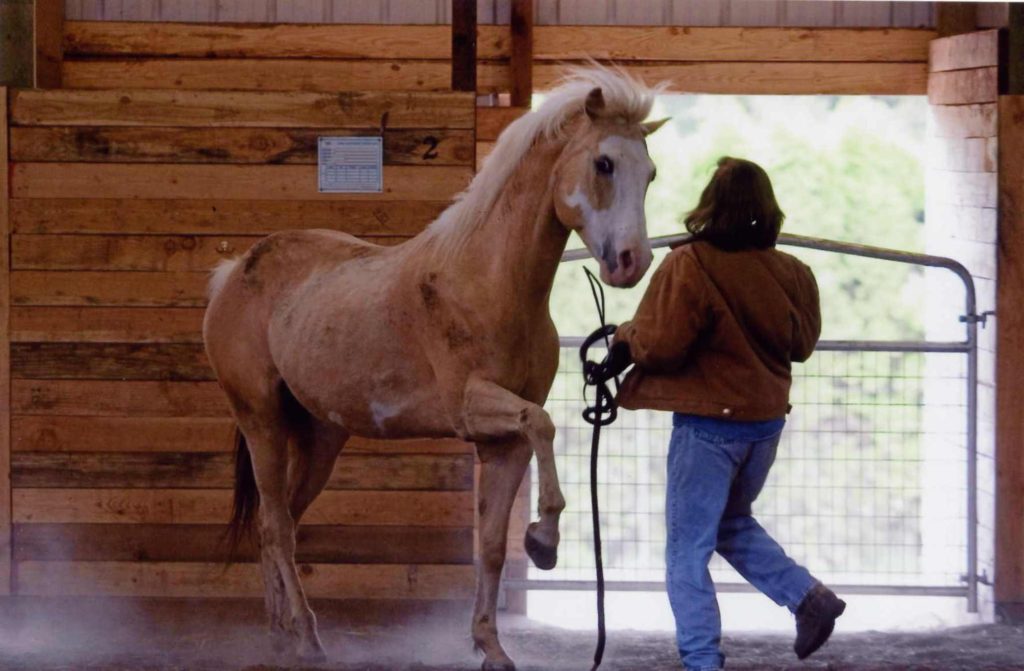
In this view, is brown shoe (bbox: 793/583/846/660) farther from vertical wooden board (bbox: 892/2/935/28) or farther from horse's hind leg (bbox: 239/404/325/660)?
vertical wooden board (bbox: 892/2/935/28)

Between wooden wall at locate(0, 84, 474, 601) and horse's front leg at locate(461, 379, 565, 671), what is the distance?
3.50 ft

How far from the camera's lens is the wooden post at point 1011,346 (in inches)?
244

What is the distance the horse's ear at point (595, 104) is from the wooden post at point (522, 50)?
3540 mm

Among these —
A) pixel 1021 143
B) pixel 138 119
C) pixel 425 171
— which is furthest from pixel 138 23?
pixel 1021 143

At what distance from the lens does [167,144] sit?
577 cm

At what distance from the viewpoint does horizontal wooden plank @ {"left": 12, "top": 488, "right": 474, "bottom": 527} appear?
5836mm

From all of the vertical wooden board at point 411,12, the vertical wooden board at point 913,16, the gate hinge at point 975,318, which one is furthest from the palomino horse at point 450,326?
the vertical wooden board at point 913,16

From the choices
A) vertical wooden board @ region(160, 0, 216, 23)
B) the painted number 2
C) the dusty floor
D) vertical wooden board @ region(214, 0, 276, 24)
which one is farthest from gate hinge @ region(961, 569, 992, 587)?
vertical wooden board @ region(160, 0, 216, 23)

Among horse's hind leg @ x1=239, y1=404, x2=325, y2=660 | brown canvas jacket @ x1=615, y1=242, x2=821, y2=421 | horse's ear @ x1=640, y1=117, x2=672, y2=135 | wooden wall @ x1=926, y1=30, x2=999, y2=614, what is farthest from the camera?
wooden wall @ x1=926, y1=30, x2=999, y2=614

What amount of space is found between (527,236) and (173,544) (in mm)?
2297

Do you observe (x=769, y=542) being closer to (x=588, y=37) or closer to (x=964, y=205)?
(x=964, y=205)

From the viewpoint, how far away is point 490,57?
8.06 metres

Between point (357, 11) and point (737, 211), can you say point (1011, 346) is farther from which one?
point (357, 11)

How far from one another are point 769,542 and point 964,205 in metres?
3.12
